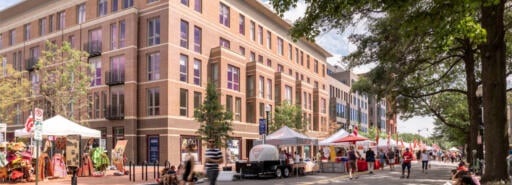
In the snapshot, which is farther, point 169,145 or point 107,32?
point 107,32

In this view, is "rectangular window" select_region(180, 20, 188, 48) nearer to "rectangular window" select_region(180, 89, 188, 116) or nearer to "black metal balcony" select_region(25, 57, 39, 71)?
"rectangular window" select_region(180, 89, 188, 116)

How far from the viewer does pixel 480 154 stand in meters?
30.4

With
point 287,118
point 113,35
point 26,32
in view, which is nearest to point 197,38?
point 113,35

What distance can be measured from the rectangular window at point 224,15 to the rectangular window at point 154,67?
8.90 m

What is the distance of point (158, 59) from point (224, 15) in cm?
997

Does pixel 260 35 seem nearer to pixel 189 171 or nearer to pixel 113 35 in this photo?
pixel 113 35

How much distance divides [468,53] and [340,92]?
220 feet

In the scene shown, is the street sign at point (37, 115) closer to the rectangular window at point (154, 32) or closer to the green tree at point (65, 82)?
the green tree at point (65, 82)

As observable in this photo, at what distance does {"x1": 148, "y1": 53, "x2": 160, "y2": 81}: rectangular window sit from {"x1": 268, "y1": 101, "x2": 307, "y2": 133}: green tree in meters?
12.9

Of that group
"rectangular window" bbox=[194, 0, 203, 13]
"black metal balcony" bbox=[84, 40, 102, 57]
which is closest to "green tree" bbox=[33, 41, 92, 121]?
"black metal balcony" bbox=[84, 40, 102, 57]

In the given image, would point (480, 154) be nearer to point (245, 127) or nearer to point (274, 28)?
point (245, 127)

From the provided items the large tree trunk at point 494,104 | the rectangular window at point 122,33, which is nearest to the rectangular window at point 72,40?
the rectangular window at point 122,33

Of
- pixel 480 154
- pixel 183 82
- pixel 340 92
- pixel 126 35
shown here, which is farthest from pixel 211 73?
pixel 340 92

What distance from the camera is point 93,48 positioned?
44188 mm
